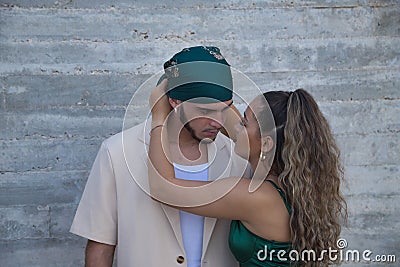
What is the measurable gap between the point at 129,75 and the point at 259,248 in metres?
1.32

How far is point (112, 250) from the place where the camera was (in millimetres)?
2555

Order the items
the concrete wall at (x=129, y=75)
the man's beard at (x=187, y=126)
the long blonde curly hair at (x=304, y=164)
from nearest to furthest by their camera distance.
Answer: the long blonde curly hair at (x=304, y=164) < the man's beard at (x=187, y=126) < the concrete wall at (x=129, y=75)

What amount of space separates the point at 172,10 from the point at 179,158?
1.07m

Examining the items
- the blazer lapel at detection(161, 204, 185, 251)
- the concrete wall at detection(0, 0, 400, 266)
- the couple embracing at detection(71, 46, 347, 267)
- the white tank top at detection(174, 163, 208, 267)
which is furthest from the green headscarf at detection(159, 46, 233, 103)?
the concrete wall at detection(0, 0, 400, 266)

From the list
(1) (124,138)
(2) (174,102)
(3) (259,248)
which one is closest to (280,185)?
(3) (259,248)

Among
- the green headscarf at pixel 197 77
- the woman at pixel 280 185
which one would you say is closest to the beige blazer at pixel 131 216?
the woman at pixel 280 185

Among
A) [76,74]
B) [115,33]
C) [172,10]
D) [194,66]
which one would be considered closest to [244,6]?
[172,10]

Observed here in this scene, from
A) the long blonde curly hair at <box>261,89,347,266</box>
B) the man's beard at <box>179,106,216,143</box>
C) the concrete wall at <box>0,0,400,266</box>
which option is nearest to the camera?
the long blonde curly hair at <box>261,89,347,266</box>

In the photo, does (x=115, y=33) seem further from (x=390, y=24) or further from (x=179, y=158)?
(x=390, y=24)

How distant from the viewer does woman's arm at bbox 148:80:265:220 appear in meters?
2.33

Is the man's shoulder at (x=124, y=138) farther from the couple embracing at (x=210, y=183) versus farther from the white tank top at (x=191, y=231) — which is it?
the white tank top at (x=191, y=231)

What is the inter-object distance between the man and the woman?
124 millimetres

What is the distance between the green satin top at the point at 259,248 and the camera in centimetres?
237

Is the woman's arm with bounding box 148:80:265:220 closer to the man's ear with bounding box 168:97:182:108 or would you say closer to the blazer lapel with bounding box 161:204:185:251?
the man's ear with bounding box 168:97:182:108
